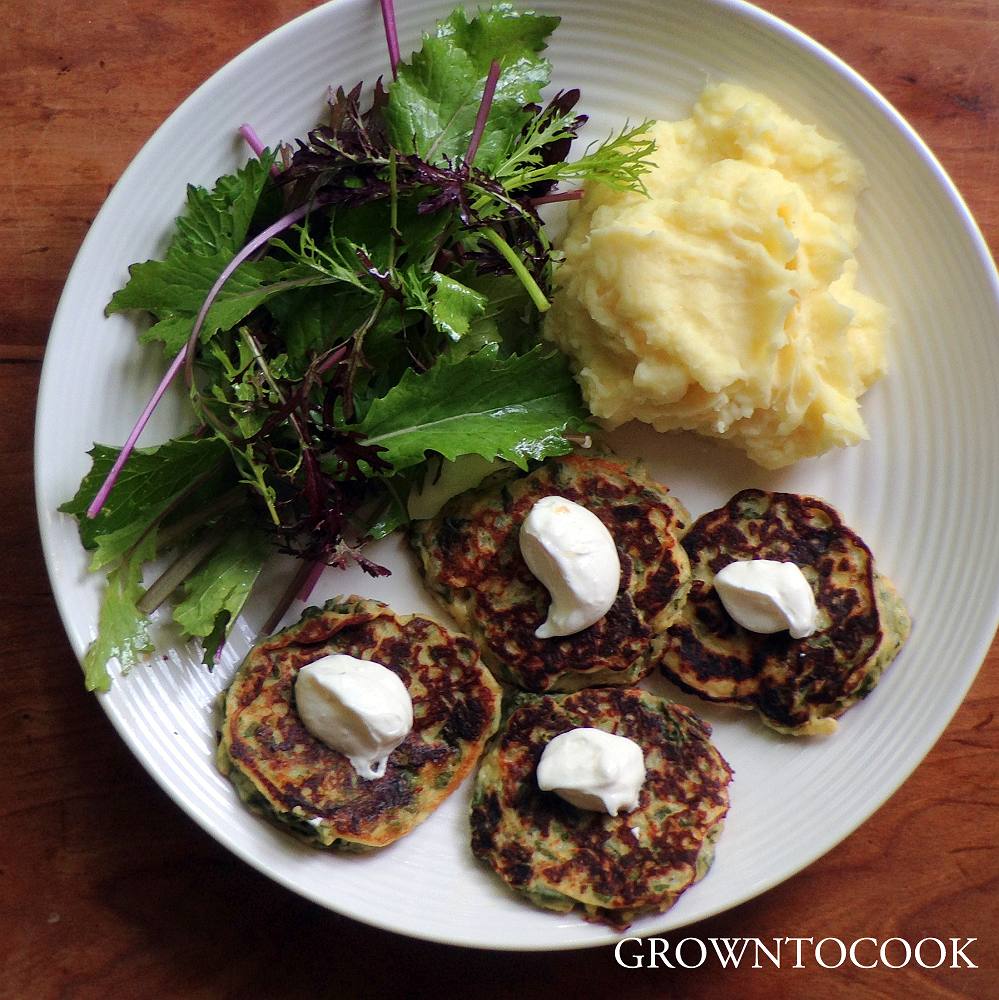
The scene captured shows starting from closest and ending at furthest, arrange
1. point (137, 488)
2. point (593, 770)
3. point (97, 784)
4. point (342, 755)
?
point (137, 488), point (593, 770), point (342, 755), point (97, 784)

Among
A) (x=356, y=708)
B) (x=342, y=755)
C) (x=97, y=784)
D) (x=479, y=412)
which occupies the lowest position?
(x=97, y=784)

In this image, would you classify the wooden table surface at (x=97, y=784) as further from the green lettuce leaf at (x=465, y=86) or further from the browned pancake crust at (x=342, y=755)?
the green lettuce leaf at (x=465, y=86)

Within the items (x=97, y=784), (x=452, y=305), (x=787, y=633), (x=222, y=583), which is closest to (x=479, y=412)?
(x=452, y=305)

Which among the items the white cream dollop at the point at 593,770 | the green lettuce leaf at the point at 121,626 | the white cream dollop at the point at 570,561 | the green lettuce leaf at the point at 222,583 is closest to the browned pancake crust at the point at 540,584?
the white cream dollop at the point at 570,561

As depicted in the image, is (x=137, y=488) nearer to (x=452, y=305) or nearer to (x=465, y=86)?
(x=452, y=305)

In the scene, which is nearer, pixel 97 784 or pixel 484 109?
pixel 484 109
